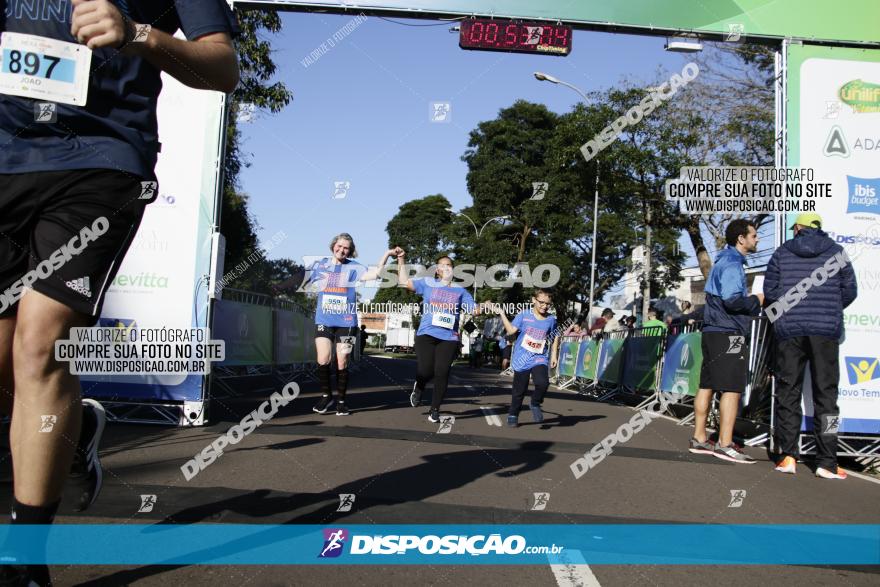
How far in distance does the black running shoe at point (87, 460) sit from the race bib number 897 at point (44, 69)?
3.58ft

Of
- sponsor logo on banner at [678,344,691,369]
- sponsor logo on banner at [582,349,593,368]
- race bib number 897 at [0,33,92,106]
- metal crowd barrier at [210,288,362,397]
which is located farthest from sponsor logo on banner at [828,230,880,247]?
sponsor logo on banner at [582,349,593,368]

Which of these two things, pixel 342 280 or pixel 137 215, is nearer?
pixel 137 215

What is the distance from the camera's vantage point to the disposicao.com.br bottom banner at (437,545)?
10.3 feet

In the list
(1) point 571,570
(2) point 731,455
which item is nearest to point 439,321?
(2) point 731,455

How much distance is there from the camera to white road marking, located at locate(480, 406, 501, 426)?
30.2ft

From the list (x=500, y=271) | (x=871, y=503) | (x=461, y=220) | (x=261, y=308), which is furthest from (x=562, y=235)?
(x=871, y=503)

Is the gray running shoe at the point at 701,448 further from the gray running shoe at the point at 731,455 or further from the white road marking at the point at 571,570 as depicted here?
the white road marking at the point at 571,570

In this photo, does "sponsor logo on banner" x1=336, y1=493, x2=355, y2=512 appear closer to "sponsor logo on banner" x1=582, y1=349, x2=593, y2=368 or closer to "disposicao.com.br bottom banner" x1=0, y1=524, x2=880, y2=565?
"disposicao.com.br bottom banner" x1=0, y1=524, x2=880, y2=565

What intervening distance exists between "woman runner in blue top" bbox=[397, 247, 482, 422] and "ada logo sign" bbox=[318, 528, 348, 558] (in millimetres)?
5546

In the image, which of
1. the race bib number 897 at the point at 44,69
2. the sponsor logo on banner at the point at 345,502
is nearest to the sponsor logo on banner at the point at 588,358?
the sponsor logo on banner at the point at 345,502

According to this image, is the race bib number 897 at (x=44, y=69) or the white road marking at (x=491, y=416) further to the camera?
the white road marking at (x=491, y=416)

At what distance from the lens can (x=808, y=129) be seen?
807 centimetres

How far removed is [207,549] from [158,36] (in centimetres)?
210

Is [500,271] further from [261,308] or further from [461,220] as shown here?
[261,308]
